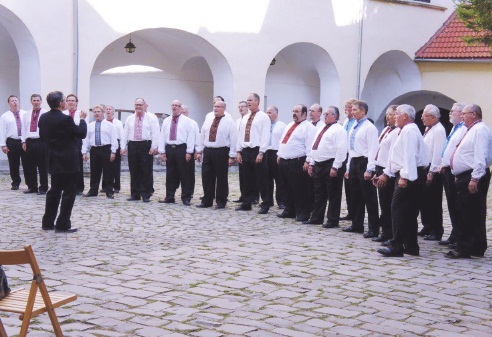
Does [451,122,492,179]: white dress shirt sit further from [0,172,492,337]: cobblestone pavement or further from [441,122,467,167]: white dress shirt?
[0,172,492,337]: cobblestone pavement

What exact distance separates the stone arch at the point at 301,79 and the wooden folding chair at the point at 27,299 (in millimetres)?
18497

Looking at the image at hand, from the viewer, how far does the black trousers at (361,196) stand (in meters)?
10.5

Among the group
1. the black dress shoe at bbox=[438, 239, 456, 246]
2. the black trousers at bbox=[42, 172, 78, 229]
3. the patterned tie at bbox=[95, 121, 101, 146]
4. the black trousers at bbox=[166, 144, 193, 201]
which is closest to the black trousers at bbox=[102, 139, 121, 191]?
the patterned tie at bbox=[95, 121, 101, 146]

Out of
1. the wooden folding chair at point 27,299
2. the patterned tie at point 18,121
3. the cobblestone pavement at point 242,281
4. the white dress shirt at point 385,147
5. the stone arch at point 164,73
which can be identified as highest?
the stone arch at point 164,73

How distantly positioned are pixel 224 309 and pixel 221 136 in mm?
7284

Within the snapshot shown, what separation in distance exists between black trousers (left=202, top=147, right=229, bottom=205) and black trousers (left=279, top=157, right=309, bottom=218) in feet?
4.59

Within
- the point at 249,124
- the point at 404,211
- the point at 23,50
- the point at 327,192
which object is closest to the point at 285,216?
the point at 327,192

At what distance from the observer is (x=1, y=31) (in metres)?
19.2

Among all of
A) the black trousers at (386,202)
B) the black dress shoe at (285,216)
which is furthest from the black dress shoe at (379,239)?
the black dress shoe at (285,216)

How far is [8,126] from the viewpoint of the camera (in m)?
14.8

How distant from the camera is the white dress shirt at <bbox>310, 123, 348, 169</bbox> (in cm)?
1114

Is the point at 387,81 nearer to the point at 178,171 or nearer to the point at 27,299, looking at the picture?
the point at 178,171

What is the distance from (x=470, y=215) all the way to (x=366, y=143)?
6.61 ft

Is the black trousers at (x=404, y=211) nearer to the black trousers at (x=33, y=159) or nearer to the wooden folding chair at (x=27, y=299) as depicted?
the wooden folding chair at (x=27, y=299)
